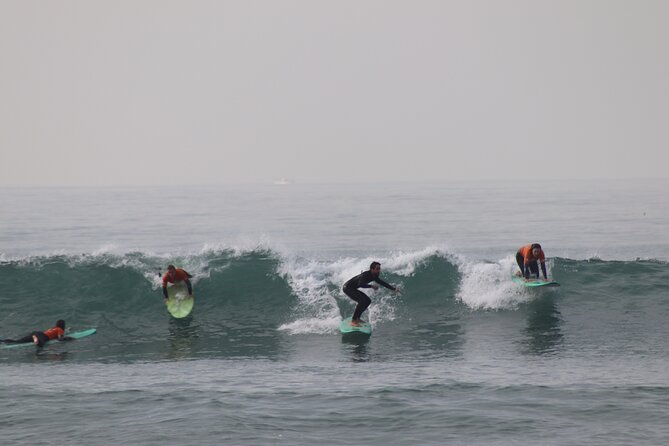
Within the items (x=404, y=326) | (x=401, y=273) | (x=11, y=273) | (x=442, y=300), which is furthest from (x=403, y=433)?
(x=11, y=273)

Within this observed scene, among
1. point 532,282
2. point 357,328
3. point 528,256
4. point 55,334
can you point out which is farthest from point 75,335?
point 532,282

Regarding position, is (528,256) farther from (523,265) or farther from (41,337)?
(41,337)

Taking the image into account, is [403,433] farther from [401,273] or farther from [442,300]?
[401,273]

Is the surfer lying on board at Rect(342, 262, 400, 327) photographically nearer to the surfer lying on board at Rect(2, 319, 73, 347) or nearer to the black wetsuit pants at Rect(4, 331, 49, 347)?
the surfer lying on board at Rect(2, 319, 73, 347)

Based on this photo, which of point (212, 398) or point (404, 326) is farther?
point (404, 326)

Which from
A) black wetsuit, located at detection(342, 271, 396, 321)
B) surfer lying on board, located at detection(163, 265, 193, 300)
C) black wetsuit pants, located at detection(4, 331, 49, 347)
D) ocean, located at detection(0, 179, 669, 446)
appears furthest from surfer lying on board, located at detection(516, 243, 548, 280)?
black wetsuit pants, located at detection(4, 331, 49, 347)

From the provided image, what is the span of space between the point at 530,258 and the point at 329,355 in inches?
251

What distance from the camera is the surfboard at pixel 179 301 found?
63.4ft

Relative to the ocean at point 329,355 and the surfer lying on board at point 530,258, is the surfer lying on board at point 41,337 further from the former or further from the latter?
the surfer lying on board at point 530,258

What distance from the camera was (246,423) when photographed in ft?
35.0

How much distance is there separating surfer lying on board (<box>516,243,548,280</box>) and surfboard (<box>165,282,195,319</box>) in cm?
836

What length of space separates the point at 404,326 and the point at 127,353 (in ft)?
20.5

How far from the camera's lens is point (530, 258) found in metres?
18.8

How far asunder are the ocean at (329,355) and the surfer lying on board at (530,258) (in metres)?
0.78
